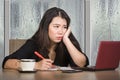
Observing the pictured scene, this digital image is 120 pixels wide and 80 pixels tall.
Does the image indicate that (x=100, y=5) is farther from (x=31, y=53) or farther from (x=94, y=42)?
(x=31, y=53)

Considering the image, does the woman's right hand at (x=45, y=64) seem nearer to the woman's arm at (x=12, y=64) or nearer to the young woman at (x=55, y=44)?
the woman's arm at (x=12, y=64)

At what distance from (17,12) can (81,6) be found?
958 mm

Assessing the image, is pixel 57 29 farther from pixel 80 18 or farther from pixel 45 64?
pixel 80 18

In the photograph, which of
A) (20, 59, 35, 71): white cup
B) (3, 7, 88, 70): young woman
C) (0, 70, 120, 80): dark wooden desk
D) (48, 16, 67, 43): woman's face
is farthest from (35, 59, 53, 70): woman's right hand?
(48, 16, 67, 43): woman's face

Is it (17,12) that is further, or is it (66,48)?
(17,12)

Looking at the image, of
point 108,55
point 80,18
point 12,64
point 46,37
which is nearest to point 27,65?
point 12,64

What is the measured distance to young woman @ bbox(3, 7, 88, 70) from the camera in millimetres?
2041

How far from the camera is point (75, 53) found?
204cm

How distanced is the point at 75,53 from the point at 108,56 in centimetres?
43

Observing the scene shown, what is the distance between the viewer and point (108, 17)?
13.3 feet

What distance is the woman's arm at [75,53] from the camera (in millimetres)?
2023

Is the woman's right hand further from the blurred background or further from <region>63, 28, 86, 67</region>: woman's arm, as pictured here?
the blurred background

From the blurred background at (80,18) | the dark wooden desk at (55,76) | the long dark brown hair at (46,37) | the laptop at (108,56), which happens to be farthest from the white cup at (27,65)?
the blurred background at (80,18)

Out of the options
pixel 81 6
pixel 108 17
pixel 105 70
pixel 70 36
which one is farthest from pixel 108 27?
pixel 105 70
